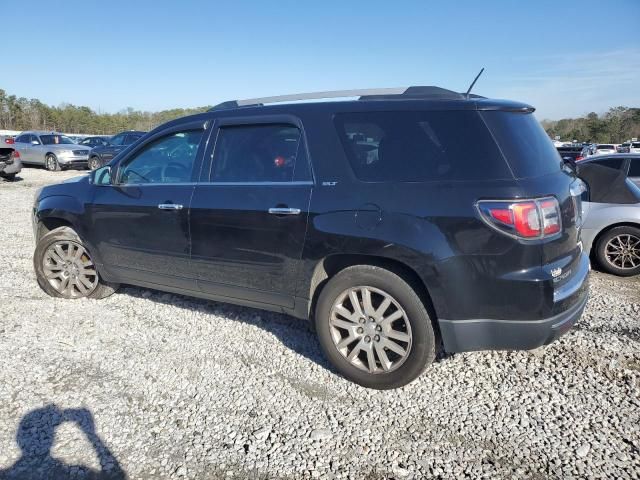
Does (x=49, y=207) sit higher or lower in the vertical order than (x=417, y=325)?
higher

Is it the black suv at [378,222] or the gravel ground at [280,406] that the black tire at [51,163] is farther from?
the black suv at [378,222]

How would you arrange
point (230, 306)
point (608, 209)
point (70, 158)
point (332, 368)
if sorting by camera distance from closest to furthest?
point (332, 368)
point (230, 306)
point (608, 209)
point (70, 158)

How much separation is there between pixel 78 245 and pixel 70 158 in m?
17.5

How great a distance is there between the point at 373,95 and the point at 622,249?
4.29m

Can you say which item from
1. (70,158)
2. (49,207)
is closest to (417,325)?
(49,207)

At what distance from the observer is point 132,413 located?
9.56 feet

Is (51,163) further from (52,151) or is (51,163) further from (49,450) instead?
(49,450)

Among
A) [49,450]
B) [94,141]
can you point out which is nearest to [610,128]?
[94,141]

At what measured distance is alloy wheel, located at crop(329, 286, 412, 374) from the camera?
3.05 meters

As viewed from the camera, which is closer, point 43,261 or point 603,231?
point 43,261

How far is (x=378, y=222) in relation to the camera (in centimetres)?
297

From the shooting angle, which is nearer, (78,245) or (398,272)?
(398,272)

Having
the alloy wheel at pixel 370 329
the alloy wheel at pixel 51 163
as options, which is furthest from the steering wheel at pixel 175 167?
the alloy wheel at pixel 51 163

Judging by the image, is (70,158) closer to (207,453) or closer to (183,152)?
(183,152)
